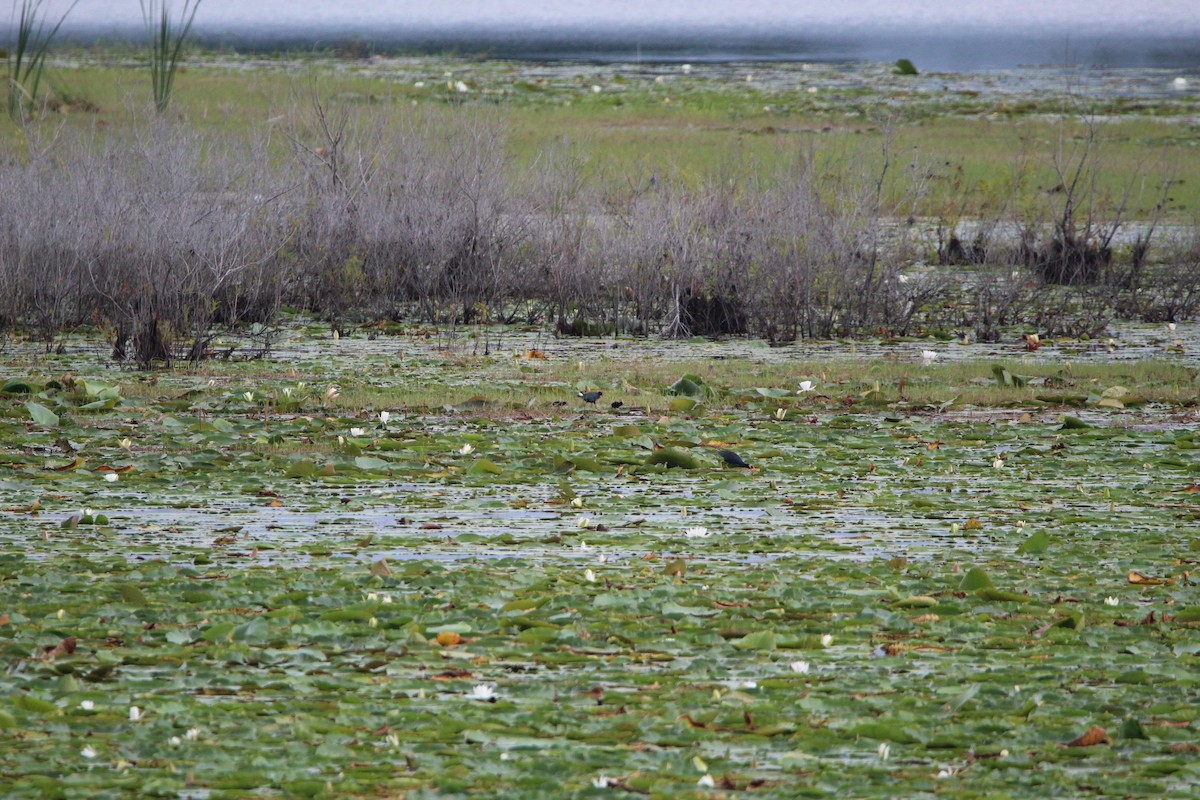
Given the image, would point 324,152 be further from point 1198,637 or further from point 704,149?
point 1198,637

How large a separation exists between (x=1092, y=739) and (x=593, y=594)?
2.10m

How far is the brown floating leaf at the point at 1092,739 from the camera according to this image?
4.72m

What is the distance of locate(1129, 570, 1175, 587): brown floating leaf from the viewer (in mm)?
6527

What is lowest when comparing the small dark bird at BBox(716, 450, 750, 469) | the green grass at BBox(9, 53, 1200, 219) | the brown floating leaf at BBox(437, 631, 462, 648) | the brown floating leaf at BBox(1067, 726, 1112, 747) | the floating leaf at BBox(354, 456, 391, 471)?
the floating leaf at BBox(354, 456, 391, 471)

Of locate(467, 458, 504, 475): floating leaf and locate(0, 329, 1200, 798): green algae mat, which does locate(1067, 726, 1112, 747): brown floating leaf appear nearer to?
locate(0, 329, 1200, 798): green algae mat

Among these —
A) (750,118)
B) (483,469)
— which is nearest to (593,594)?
(483,469)

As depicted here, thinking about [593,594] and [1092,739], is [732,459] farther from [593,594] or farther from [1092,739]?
[1092,739]

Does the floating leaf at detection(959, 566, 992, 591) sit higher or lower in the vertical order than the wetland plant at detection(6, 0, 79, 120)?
lower

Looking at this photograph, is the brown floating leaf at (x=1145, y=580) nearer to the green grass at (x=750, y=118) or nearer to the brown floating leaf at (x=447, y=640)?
the brown floating leaf at (x=447, y=640)

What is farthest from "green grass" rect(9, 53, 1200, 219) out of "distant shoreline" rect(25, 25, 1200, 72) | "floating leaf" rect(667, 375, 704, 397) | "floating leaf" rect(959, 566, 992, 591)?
"floating leaf" rect(959, 566, 992, 591)

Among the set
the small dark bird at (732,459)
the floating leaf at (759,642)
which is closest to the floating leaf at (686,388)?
the small dark bird at (732,459)

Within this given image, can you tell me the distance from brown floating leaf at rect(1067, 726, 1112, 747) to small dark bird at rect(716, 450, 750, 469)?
4118mm

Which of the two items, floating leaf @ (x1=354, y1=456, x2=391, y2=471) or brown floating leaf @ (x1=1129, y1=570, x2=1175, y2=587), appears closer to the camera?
brown floating leaf @ (x1=1129, y1=570, x2=1175, y2=587)

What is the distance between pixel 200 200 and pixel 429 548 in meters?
9.16
